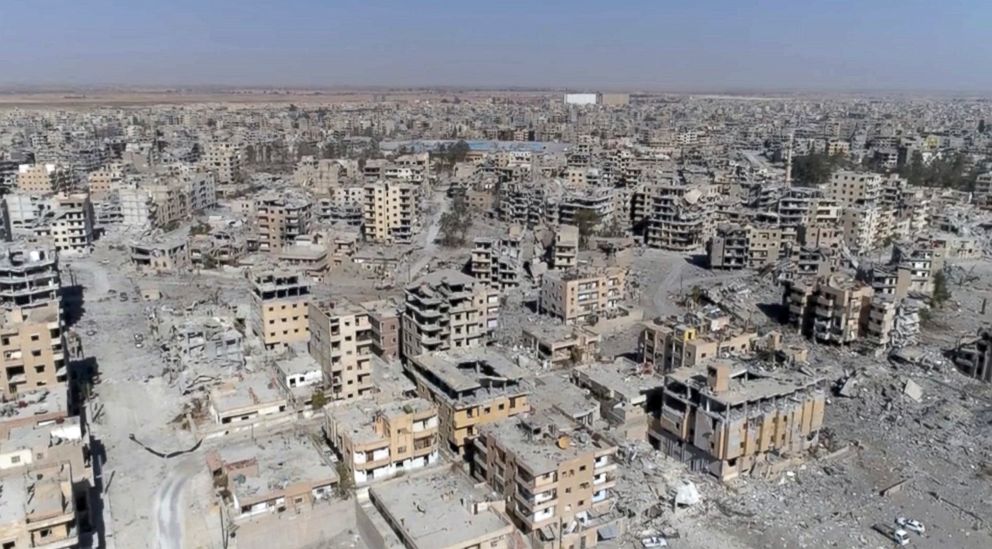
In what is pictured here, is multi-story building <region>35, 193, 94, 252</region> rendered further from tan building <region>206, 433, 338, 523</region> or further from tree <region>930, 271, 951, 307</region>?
tree <region>930, 271, 951, 307</region>

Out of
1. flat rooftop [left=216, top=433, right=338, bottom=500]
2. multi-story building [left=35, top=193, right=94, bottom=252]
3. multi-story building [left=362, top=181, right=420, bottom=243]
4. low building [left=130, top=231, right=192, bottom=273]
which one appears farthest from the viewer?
multi-story building [left=362, top=181, right=420, bottom=243]

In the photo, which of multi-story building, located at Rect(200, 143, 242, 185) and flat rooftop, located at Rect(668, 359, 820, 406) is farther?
multi-story building, located at Rect(200, 143, 242, 185)

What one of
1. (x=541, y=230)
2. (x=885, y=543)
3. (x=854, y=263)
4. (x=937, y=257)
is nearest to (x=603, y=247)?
(x=541, y=230)

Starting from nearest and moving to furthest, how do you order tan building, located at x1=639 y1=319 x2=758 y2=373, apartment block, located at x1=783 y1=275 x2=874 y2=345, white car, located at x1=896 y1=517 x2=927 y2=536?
white car, located at x1=896 y1=517 x2=927 y2=536
tan building, located at x1=639 y1=319 x2=758 y2=373
apartment block, located at x1=783 y1=275 x2=874 y2=345

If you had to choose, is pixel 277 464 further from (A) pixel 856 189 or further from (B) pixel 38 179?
(B) pixel 38 179

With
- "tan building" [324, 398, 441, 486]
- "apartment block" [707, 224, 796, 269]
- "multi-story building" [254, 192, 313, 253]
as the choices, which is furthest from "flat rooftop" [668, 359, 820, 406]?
"multi-story building" [254, 192, 313, 253]

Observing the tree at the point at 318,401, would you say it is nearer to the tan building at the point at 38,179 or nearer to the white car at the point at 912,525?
the white car at the point at 912,525

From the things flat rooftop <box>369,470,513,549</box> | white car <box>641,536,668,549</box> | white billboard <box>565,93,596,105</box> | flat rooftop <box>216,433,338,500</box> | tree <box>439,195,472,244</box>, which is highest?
white billboard <box>565,93,596,105</box>
